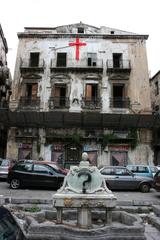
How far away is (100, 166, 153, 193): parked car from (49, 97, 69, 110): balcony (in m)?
10.1

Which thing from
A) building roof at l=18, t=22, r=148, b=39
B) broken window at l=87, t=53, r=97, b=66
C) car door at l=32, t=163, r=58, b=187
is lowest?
car door at l=32, t=163, r=58, b=187

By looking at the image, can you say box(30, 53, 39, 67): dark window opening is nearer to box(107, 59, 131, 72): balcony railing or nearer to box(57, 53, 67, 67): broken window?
box(57, 53, 67, 67): broken window

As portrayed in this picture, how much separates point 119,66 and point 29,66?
892 cm

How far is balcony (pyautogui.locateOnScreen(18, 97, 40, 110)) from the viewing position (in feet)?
75.6

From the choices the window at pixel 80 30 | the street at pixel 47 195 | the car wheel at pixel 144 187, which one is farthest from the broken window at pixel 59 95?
the car wheel at pixel 144 187

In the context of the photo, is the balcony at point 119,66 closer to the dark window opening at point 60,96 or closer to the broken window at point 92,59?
the broken window at point 92,59

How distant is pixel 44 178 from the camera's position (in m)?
13.9

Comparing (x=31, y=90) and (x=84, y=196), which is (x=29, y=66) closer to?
(x=31, y=90)

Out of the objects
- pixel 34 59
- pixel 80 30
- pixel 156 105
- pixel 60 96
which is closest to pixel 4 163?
pixel 60 96

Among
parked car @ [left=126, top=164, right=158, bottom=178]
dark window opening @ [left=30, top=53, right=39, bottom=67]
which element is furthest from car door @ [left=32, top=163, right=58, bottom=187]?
dark window opening @ [left=30, top=53, right=39, bottom=67]

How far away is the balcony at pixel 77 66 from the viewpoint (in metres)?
23.8

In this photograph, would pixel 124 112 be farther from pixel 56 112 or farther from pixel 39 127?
pixel 39 127

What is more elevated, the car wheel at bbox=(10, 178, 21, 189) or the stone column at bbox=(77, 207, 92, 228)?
the car wheel at bbox=(10, 178, 21, 189)

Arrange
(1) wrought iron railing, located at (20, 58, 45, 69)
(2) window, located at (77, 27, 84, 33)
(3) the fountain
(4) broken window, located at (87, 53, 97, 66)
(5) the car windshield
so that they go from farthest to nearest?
(2) window, located at (77, 27, 84, 33)
(4) broken window, located at (87, 53, 97, 66)
(1) wrought iron railing, located at (20, 58, 45, 69)
(5) the car windshield
(3) the fountain
